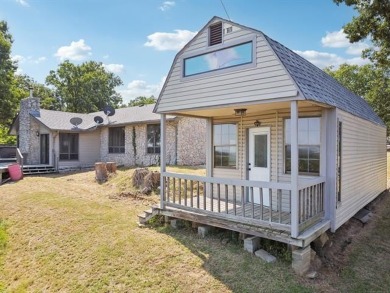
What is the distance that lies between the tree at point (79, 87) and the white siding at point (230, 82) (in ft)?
116

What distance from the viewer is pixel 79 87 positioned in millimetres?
39844

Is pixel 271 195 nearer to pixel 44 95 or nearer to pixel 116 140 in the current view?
pixel 116 140

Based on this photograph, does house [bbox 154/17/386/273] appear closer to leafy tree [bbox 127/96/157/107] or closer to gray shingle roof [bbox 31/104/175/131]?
gray shingle roof [bbox 31/104/175/131]

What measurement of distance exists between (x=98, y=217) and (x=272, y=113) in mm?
5711

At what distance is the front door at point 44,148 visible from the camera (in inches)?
774

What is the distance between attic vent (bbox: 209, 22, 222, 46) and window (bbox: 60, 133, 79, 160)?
15.8m

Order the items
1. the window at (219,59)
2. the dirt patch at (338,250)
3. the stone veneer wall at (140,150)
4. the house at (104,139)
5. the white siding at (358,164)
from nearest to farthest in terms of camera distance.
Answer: the dirt patch at (338,250) → the window at (219,59) → the white siding at (358,164) → the stone veneer wall at (140,150) → the house at (104,139)

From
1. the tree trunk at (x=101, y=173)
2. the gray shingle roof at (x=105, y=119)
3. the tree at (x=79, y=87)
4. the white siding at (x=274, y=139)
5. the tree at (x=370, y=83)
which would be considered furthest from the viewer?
the tree at (x=79, y=87)

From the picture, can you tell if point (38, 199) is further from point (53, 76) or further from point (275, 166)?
point (53, 76)

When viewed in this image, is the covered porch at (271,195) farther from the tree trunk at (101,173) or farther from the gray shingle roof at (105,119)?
the gray shingle roof at (105,119)

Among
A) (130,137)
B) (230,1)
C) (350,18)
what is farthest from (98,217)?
(350,18)

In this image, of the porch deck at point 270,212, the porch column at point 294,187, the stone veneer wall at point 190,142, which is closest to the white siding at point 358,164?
the porch deck at point 270,212

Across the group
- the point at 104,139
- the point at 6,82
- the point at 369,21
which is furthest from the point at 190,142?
the point at 6,82

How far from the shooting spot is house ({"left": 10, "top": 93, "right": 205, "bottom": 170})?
17219 millimetres
